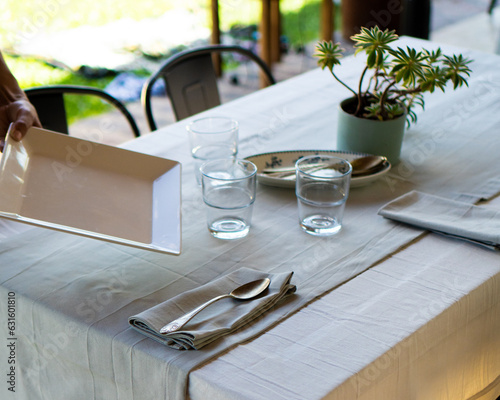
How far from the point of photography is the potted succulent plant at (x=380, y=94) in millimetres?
1221

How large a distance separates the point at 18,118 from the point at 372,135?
0.70 metres

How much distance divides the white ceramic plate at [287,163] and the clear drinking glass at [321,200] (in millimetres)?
102

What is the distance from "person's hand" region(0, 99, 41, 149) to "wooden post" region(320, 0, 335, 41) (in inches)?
101

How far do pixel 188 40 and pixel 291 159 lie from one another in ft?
10.2

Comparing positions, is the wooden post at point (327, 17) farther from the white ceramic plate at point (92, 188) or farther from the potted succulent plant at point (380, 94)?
the white ceramic plate at point (92, 188)

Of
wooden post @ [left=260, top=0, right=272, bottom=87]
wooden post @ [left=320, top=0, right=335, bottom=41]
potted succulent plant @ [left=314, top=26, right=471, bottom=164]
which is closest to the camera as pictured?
potted succulent plant @ [left=314, top=26, right=471, bottom=164]

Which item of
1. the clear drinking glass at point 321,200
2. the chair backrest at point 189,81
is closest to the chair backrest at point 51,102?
the chair backrest at point 189,81

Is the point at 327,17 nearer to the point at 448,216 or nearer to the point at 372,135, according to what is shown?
the point at 372,135

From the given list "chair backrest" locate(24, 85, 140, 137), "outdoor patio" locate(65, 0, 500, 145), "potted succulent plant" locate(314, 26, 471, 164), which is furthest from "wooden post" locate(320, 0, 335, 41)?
"potted succulent plant" locate(314, 26, 471, 164)

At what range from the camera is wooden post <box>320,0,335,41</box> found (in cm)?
371

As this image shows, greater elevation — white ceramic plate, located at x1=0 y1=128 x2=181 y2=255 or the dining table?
white ceramic plate, located at x1=0 y1=128 x2=181 y2=255

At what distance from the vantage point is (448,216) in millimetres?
1139

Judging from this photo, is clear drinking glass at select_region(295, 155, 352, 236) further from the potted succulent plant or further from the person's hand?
the person's hand

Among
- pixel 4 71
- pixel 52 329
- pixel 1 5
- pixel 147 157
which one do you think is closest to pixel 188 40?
pixel 1 5
